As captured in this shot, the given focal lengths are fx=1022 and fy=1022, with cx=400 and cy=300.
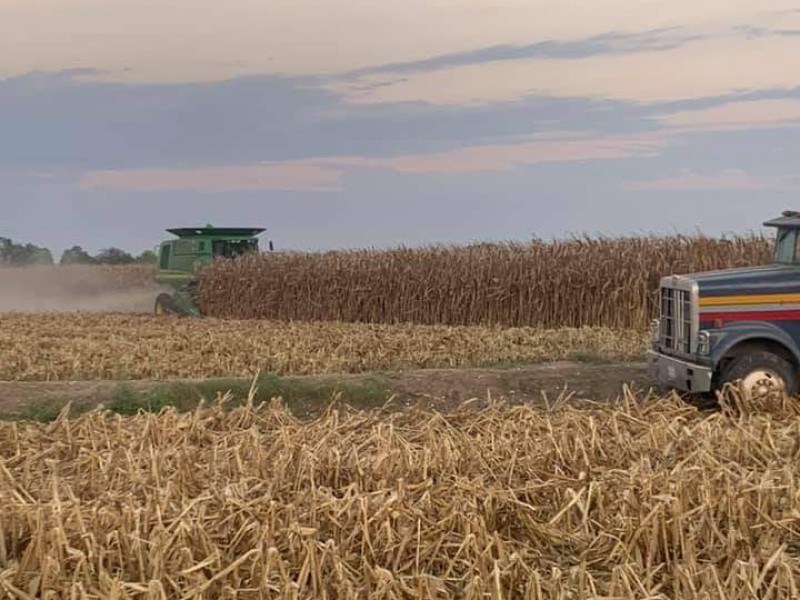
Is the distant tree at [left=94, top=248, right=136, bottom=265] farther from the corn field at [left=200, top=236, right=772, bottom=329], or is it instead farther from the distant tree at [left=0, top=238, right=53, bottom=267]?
the corn field at [left=200, top=236, right=772, bottom=329]

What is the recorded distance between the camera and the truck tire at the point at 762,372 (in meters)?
11.3

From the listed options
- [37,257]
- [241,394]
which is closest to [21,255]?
[37,257]

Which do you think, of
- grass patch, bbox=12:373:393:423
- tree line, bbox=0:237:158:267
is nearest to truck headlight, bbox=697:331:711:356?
grass patch, bbox=12:373:393:423

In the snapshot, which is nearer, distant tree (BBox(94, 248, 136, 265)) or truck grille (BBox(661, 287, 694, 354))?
truck grille (BBox(661, 287, 694, 354))

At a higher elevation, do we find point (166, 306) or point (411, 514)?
point (166, 306)

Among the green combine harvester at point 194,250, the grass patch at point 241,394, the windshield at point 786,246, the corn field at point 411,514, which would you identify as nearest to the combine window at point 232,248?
the green combine harvester at point 194,250

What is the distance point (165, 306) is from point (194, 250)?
7.90 feet

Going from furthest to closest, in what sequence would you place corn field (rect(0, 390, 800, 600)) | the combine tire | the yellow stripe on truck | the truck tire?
the combine tire
the yellow stripe on truck
the truck tire
corn field (rect(0, 390, 800, 600))

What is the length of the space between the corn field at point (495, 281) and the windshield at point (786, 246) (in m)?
11.8

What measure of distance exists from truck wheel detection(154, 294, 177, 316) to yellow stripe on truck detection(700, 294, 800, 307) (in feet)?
76.0

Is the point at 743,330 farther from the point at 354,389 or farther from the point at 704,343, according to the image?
the point at 354,389

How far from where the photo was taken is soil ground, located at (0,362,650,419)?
1323cm

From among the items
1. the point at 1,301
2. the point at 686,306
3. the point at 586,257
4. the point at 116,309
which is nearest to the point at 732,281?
the point at 686,306

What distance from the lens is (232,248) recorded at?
112 ft
